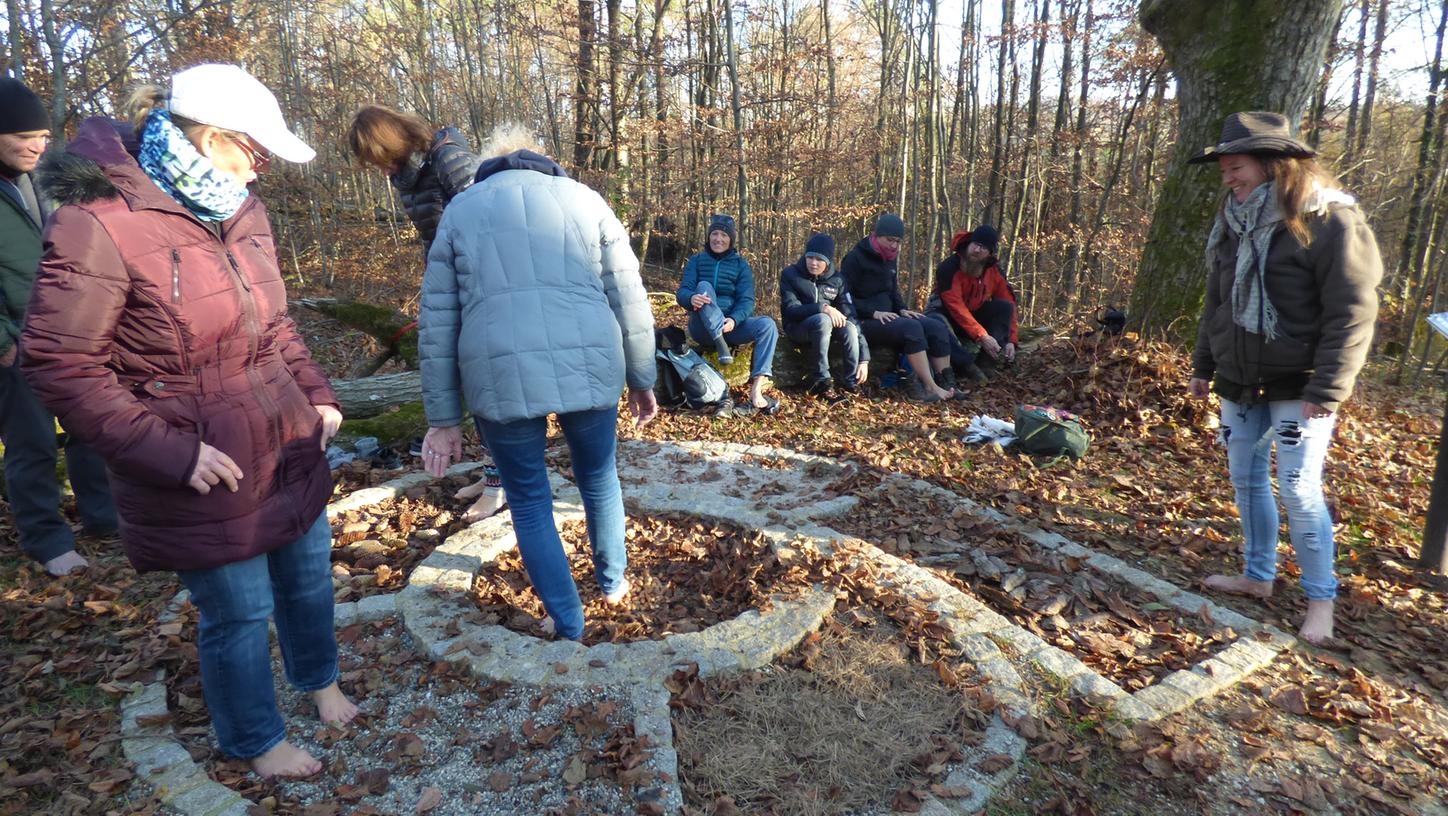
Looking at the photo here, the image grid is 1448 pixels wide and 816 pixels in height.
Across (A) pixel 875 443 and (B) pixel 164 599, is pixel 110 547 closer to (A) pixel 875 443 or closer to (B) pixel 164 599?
(B) pixel 164 599

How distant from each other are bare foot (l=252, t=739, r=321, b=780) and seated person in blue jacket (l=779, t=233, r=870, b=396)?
5.06 metres

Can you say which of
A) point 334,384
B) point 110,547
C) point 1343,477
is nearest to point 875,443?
point 1343,477

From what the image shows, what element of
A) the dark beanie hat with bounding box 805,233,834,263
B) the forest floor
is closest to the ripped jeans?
the forest floor

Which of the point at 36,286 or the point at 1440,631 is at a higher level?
the point at 36,286

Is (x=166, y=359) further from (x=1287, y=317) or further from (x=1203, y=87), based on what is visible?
(x=1203, y=87)

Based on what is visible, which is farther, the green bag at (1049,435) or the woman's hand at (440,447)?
the green bag at (1049,435)

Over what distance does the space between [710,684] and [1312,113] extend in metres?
13.9

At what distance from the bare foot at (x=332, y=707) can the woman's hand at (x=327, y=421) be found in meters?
0.92

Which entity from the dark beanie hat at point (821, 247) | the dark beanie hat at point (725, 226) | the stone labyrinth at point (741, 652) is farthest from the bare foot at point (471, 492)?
the dark beanie hat at point (821, 247)

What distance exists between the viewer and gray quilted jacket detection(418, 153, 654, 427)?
240 cm

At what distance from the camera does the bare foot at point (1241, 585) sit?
3.39m

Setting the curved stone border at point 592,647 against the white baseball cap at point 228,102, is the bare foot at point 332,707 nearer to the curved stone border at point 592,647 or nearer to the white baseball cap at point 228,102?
the curved stone border at point 592,647

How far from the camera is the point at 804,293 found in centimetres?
667

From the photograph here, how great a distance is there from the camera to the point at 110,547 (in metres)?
3.85
